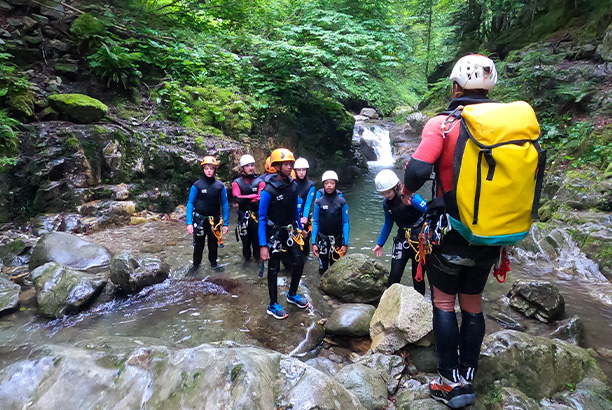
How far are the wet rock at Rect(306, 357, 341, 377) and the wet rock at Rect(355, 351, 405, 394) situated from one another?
376mm

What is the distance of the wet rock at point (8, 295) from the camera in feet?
15.6

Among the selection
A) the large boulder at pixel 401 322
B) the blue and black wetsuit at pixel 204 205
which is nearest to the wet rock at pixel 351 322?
the large boulder at pixel 401 322

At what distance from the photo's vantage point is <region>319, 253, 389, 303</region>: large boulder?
5660 millimetres

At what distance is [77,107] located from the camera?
845cm

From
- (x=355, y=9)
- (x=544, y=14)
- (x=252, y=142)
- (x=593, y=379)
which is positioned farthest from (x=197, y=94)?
(x=544, y=14)

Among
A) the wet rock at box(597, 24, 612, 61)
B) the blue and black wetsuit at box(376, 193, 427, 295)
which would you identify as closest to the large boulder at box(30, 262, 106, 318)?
the blue and black wetsuit at box(376, 193, 427, 295)

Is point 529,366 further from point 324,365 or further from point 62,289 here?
point 62,289

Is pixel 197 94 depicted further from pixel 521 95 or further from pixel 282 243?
pixel 521 95

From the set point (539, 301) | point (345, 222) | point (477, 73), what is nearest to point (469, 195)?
point (477, 73)

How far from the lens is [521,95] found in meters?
12.7

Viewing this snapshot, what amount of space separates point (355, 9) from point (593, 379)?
14874 millimetres

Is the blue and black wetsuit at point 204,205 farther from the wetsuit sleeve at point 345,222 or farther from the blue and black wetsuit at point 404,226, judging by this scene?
the blue and black wetsuit at point 404,226

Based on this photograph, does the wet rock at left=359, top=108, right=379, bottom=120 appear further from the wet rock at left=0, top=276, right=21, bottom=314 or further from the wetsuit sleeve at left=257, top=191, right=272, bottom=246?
the wet rock at left=0, top=276, right=21, bottom=314

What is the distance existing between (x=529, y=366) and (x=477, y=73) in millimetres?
2485
